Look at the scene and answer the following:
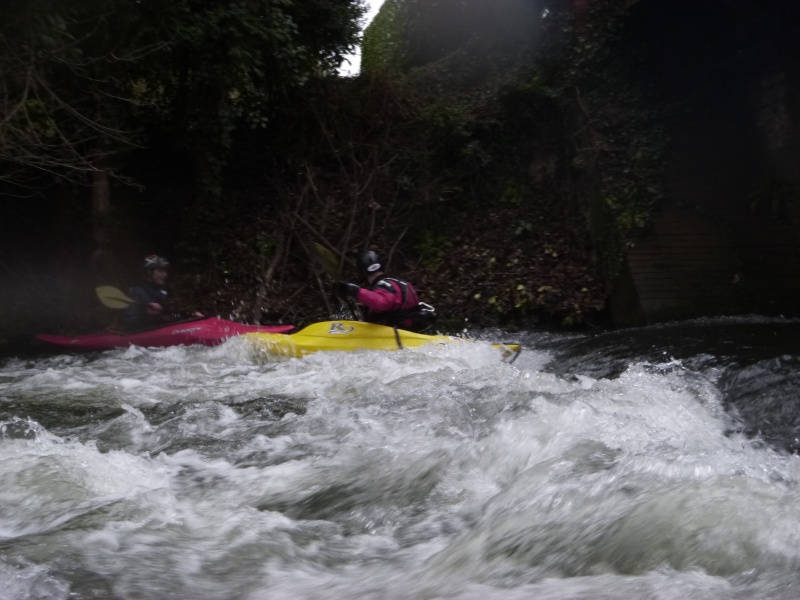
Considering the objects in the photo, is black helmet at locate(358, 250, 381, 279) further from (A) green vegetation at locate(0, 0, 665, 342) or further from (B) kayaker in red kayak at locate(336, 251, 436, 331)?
(A) green vegetation at locate(0, 0, 665, 342)

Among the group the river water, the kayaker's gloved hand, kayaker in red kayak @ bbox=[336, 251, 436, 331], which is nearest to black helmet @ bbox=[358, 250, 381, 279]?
kayaker in red kayak @ bbox=[336, 251, 436, 331]

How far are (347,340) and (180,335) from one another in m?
2.12

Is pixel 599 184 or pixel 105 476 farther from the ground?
pixel 599 184

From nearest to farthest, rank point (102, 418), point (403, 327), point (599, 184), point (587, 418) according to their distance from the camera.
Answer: point (587, 418), point (102, 418), point (403, 327), point (599, 184)

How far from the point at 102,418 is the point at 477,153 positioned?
853cm

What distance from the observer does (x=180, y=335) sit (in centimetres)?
816

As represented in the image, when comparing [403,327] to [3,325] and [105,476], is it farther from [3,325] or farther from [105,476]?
[3,325]

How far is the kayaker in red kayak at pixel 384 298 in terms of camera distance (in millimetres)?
7090

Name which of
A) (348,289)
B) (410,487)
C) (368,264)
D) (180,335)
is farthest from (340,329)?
(410,487)

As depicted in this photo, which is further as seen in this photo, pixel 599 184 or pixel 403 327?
pixel 599 184

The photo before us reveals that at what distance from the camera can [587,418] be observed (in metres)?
4.25

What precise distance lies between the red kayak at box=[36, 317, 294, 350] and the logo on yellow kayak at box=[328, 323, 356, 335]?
0.71 meters

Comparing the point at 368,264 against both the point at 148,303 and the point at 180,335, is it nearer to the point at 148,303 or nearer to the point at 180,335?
the point at 180,335

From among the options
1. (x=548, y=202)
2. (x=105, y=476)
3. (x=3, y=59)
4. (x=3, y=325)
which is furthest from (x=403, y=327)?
(x=3, y=325)
